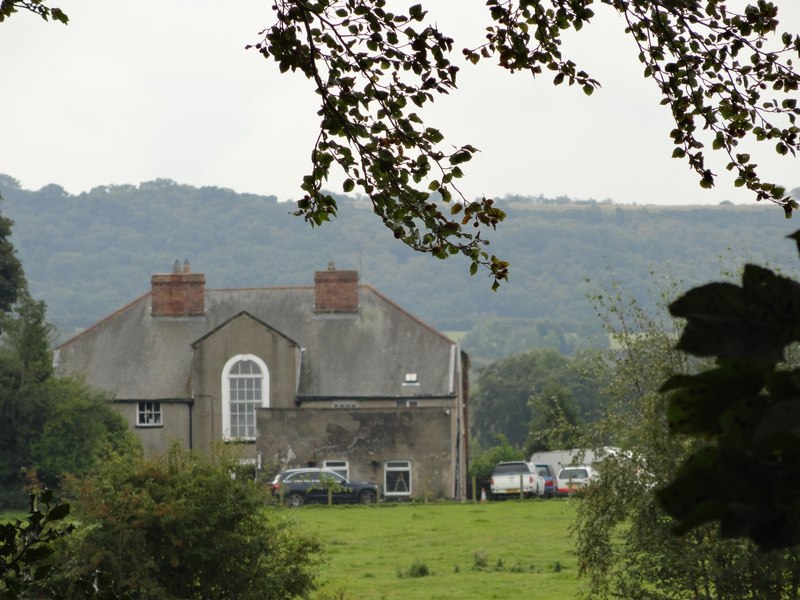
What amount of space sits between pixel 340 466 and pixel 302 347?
5.59 meters

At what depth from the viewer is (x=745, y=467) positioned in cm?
164

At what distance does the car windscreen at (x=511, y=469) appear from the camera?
52438 mm

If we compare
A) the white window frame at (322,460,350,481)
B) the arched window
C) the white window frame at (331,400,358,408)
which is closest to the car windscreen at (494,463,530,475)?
the white window frame at (322,460,350,481)

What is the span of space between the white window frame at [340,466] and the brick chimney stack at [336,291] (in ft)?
23.3

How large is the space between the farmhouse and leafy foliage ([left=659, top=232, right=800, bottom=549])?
48.5 metres

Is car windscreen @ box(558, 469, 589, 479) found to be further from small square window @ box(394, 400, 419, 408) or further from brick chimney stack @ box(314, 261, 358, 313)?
brick chimney stack @ box(314, 261, 358, 313)

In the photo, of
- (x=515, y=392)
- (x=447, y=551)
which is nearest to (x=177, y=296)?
(x=447, y=551)

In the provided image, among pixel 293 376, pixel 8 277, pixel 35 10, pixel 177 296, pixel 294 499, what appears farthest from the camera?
pixel 177 296

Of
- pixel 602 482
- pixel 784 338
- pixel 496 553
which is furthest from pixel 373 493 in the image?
pixel 784 338

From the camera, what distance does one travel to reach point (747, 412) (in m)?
1.74

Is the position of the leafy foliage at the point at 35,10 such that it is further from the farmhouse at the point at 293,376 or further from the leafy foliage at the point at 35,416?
the farmhouse at the point at 293,376

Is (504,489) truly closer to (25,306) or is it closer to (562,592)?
(25,306)

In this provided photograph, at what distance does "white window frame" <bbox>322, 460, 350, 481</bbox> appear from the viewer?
2020 inches

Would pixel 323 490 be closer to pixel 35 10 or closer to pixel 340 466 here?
pixel 340 466
